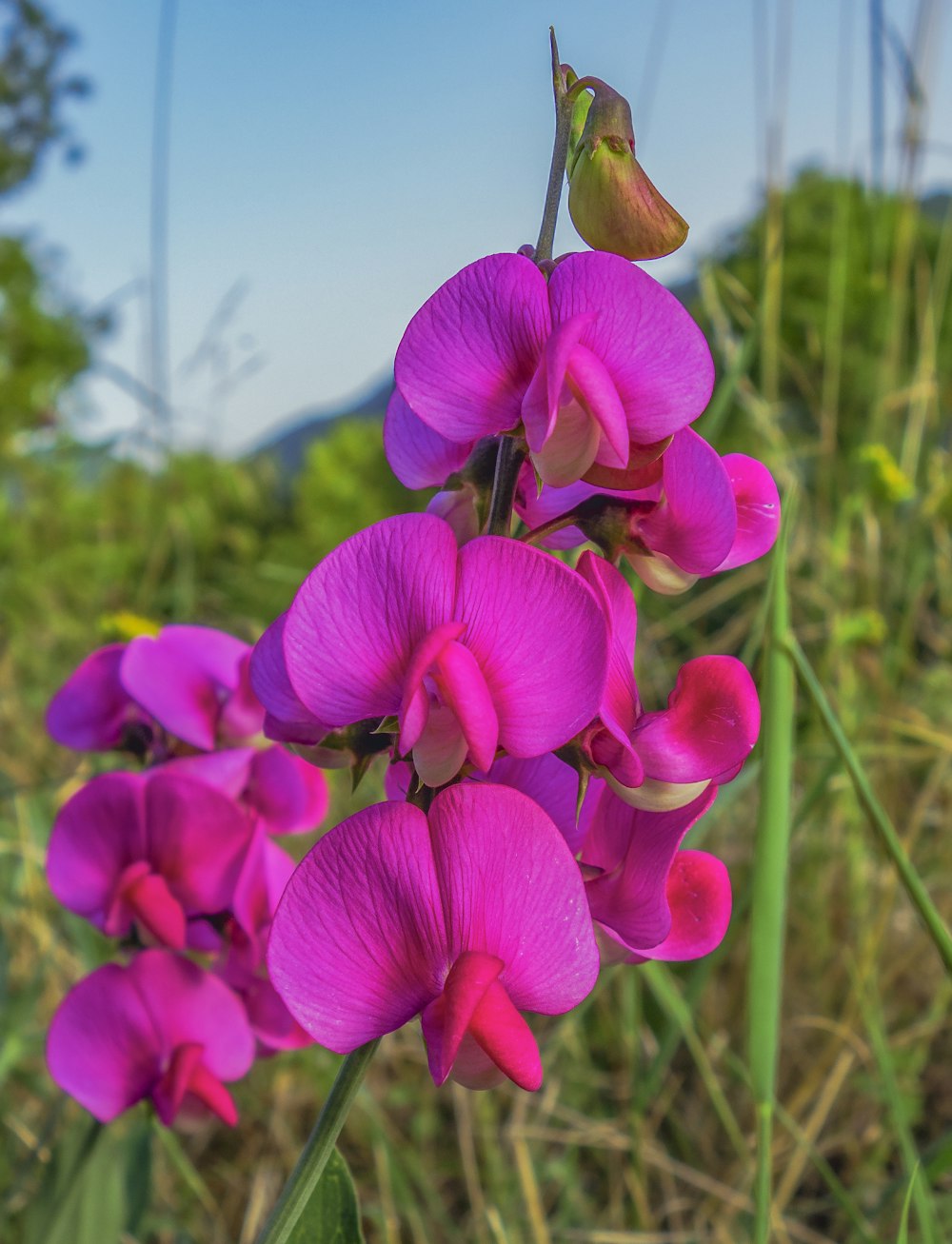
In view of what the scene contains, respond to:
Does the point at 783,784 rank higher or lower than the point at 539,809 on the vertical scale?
lower

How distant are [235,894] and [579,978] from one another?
0.88 feet

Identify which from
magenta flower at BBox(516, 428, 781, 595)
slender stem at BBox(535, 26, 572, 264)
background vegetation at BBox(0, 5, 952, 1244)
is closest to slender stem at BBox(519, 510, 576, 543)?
magenta flower at BBox(516, 428, 781, 595)

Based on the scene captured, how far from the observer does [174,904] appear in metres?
0.62

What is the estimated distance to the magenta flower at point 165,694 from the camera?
2.17 feet

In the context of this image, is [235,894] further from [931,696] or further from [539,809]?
[931,696]

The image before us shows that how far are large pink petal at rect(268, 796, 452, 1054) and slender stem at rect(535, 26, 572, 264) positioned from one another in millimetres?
235

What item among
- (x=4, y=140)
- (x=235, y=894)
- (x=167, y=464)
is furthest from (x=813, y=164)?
(x=235, y=894)

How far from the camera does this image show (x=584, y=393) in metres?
0.40

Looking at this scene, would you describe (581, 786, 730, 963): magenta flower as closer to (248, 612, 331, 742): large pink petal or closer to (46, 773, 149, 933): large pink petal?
(248, 612, 331, 742): large pink petal

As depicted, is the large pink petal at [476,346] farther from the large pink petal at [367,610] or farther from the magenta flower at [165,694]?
the magenta flower at [165,694]

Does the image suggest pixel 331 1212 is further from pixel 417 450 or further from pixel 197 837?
pixel 417 450

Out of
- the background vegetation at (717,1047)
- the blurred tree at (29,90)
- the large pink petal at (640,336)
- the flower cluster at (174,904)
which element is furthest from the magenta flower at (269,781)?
the blurred tree at (29,90)

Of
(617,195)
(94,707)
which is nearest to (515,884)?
(617,195)

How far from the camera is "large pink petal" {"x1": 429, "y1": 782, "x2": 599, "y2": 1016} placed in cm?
39
